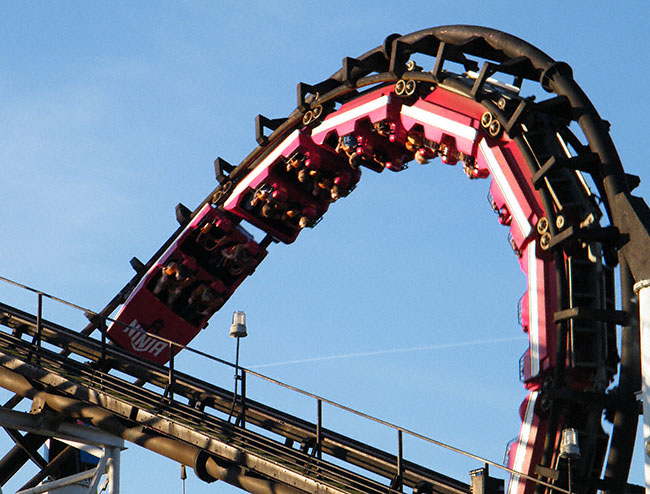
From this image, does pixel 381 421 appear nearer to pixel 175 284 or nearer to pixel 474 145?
pixel 474 145

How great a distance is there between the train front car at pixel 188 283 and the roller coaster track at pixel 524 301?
518 centimetres

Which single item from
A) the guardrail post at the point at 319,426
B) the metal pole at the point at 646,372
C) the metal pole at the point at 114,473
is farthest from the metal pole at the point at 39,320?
the metal pole at the point at 646,372

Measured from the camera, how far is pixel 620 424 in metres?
15.6

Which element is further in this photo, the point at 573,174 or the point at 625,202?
the point at 573,174

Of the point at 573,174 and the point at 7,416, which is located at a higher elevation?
the point at 573,174

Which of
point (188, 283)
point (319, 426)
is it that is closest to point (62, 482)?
point (319, 426)

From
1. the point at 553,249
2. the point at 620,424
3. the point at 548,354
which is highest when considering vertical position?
the point at 553,249

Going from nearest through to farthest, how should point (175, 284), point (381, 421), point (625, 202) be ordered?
1. point (381, 421)
2. point (625, 202)
3. point (175, 284)

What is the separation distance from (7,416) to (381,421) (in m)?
5.80

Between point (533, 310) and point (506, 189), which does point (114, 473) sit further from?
point (506, 189)

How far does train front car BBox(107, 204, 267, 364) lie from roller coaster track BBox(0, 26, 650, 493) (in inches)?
204

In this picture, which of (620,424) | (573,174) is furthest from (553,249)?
(620,424)

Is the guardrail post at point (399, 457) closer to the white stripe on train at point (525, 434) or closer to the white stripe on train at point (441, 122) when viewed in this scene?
the white stripe on train at point (525, 434)

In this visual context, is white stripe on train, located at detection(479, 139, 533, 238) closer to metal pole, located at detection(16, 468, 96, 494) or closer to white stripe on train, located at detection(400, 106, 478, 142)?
white stripe on train, located at detection(400, 106, 478, 142)
